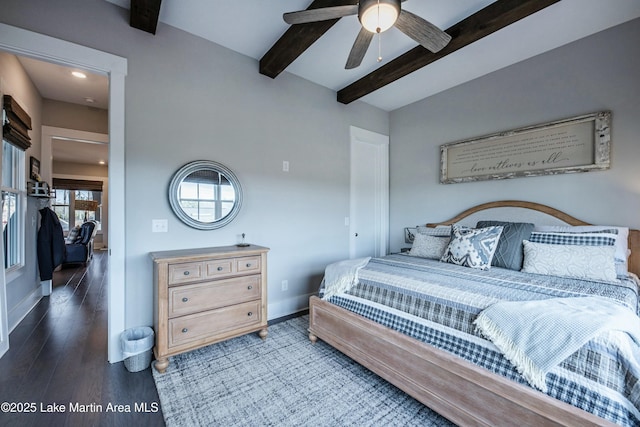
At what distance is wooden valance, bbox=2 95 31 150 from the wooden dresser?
1.98 m

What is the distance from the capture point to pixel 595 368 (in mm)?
1089

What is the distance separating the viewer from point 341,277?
2.32m

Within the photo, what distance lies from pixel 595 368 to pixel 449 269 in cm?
119

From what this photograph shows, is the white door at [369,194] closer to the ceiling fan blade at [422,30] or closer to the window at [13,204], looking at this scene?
the ceiling fan blade at [422,30]

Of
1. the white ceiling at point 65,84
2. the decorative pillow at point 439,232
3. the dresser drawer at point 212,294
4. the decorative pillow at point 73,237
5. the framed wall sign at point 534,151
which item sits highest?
the white ceiling at point 65,84

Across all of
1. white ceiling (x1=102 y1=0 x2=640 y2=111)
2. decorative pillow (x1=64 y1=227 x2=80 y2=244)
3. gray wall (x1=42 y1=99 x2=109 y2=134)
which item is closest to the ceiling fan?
white ceiling (x1=102 y1=0 x2=640 y2=111)

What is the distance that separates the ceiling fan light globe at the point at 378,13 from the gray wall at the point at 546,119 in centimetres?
217

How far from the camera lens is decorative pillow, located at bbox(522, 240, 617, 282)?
197 centimetres

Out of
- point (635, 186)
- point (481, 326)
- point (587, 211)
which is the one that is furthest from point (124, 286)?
point (635, 186)

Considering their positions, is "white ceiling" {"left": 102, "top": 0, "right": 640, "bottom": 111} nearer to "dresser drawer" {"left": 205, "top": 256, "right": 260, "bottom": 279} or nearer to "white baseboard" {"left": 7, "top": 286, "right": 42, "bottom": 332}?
"dresser drawer" {"left": 205, "top": 256, "right": 260, "bottom": 279}

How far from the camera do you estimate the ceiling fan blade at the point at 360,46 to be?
188cm

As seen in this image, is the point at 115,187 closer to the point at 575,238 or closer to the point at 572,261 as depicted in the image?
the point at 572,261

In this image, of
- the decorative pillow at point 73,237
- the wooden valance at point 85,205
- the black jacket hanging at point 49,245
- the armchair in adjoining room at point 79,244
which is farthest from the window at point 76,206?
the black jacket hanging at point 49,245

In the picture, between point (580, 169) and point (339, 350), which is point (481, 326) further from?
point (580, 169)
